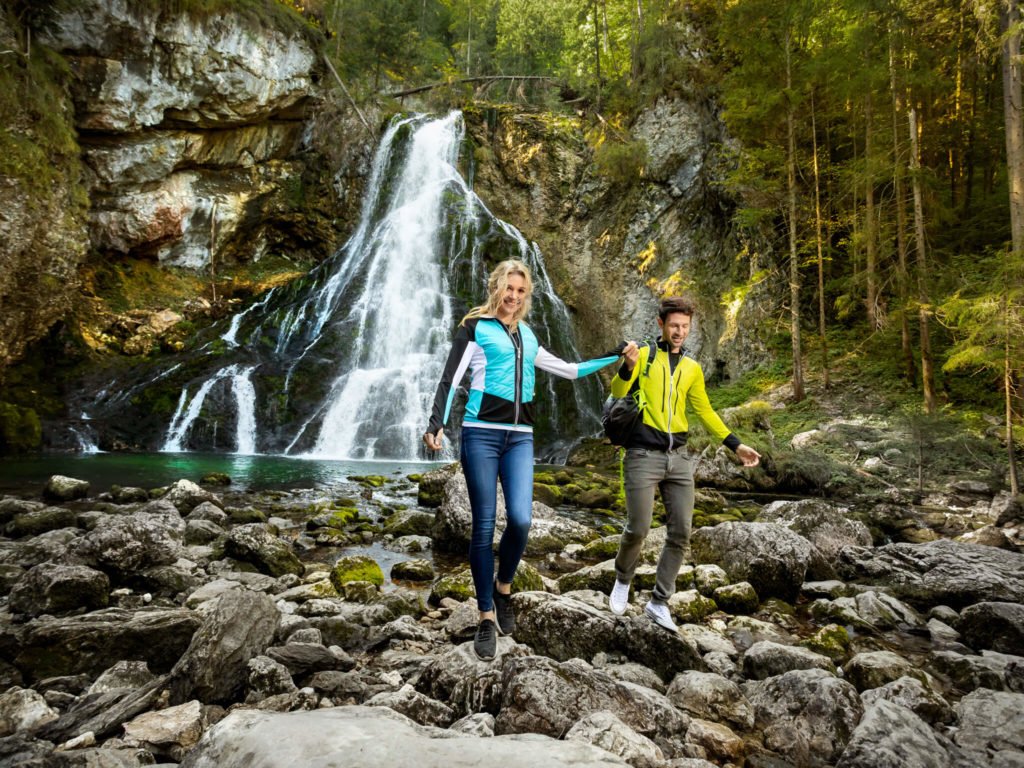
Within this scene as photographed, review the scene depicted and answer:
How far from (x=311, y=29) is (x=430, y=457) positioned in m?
20.0

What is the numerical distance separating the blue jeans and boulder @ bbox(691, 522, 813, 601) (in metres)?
3.15

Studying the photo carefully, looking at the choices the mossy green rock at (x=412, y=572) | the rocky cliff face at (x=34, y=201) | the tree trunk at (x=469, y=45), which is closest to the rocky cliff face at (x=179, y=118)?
the rocky cliff face at (x=34, y=201)

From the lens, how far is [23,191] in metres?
15.1

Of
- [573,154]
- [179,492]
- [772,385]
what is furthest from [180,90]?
[772,385]

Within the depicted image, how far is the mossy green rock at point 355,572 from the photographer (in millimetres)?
5348

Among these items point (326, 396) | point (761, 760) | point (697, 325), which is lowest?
point (761, 760)

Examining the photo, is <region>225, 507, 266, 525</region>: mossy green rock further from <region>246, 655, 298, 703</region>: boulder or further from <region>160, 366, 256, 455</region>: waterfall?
<region>160, 366, 256, 455</region>: waterfall

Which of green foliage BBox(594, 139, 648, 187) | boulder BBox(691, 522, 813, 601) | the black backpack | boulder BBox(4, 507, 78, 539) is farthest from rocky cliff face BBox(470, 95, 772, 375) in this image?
boulder BBox(4, 507, 78, 539)

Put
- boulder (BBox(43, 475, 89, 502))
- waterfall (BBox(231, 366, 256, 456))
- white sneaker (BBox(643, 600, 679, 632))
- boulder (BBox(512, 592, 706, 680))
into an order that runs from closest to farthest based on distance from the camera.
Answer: boulder (BBox(512, 592, 706, 680)) → white sneaker (BBox(643, 600, 679, 632)) → boulder (BBox(43, 475, 89, 502)) → waterfall (BBox(231, 366, 256, 456))

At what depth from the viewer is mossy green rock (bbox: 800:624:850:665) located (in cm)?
391

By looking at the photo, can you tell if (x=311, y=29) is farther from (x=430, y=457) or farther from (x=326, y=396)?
(x=430, y=457)

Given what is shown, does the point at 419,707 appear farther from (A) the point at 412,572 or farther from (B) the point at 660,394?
(A) the point at 412,572

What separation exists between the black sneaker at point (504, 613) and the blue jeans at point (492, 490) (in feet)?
0.47

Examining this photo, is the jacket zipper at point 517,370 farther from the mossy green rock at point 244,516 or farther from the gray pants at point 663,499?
the mossy green rock at point 244,516
